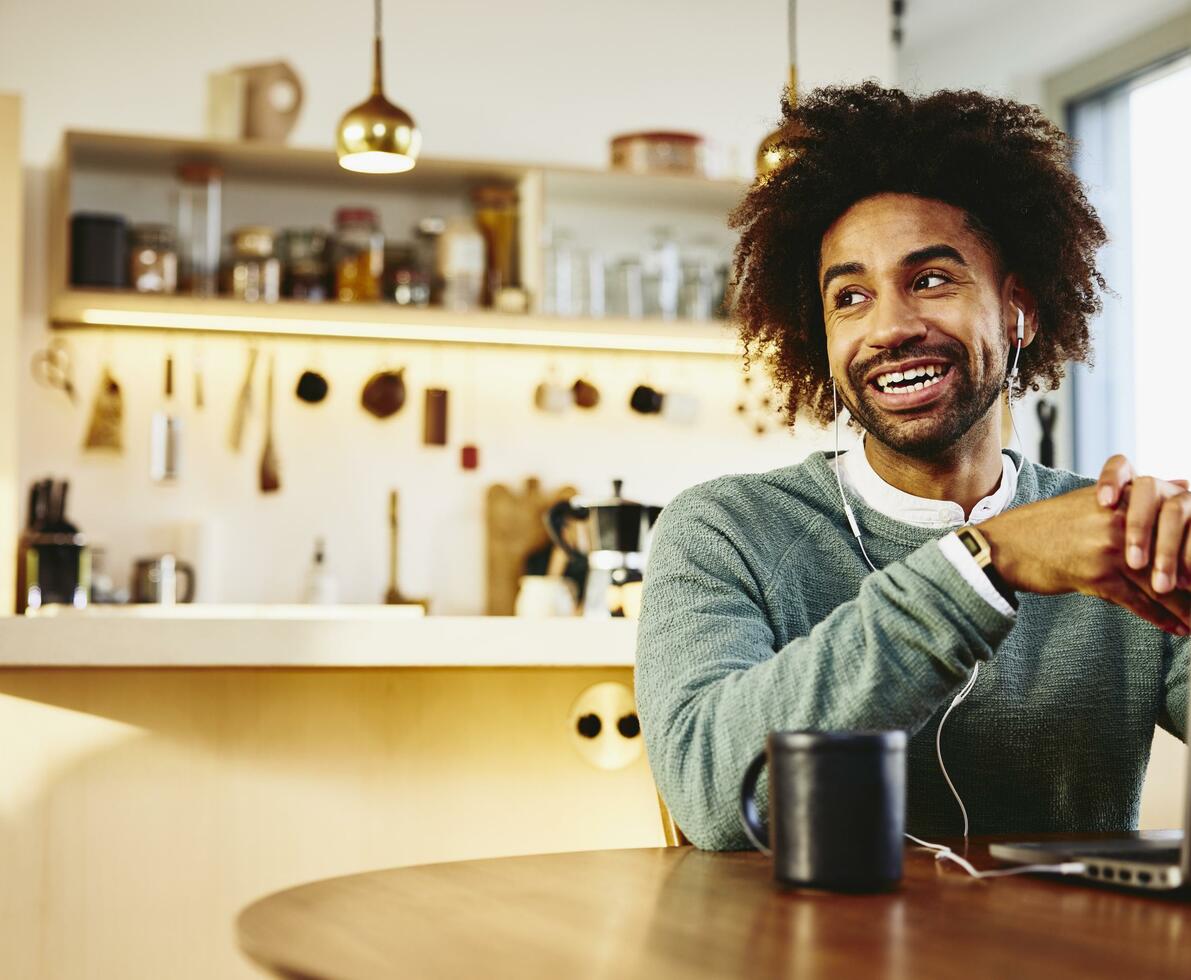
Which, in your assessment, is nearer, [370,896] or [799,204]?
[370,896]

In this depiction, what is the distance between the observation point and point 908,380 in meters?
1.52

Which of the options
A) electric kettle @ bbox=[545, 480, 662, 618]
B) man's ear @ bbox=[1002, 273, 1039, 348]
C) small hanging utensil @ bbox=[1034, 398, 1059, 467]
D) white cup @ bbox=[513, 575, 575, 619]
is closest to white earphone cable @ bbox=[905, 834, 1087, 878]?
man's ear @ bbox=[1002, 273, 1039, 348]

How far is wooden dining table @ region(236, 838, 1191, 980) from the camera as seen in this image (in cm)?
69

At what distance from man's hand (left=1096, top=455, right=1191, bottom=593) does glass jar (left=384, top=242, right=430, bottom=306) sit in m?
3.09

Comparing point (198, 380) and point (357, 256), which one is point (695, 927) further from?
point (198, 380)

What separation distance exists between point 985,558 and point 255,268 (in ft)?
10.6

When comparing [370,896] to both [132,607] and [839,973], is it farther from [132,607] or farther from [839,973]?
[132,607]

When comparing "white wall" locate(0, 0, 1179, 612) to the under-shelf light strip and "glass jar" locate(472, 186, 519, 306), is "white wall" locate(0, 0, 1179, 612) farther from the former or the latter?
"glass jar" locate(472, 186, 519, 306)

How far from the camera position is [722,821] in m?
1.11

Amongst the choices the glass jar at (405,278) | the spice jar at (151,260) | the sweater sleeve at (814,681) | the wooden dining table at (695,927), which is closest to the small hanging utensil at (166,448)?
the spice jar at (151,260)

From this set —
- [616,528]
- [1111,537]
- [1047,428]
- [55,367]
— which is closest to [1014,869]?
[1111,537]

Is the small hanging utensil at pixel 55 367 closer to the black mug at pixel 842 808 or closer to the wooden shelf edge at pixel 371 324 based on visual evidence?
the wooden shelf edge at pixel 371 324

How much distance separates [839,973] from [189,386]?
147 inches

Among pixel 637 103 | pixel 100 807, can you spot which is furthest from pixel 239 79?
pixel 100 807
